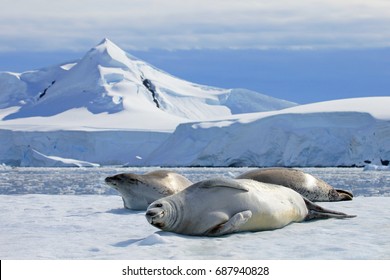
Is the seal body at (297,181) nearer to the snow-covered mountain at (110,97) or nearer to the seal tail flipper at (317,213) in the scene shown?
the seal tail flipper at (317,213)

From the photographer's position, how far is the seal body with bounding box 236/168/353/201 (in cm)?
794

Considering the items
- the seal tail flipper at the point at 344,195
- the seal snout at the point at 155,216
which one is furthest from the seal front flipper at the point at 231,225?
the seal tail flipper at the point at 344,195

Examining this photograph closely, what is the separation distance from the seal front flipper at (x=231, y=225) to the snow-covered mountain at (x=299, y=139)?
38321 millimetres

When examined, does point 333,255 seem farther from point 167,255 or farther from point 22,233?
point 22,233

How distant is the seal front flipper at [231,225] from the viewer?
5262 millimetres

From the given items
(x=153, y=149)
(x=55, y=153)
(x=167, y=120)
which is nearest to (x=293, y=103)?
(x=167, y=120)

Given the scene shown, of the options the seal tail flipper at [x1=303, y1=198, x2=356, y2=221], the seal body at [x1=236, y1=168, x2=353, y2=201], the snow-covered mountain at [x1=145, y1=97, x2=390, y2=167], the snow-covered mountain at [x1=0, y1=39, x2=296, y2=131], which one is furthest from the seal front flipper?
the snow-covered mountain at [x1=0, y1=39, x2=296, y2=131]

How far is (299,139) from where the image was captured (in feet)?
147

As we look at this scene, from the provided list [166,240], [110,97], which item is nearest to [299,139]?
[110,97]

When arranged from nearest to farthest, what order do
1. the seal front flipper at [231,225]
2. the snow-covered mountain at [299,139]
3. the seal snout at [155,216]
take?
the seal snout at [155,216]
the seal front flipper at [231,225]
the snow-covered mountain at [299,139]

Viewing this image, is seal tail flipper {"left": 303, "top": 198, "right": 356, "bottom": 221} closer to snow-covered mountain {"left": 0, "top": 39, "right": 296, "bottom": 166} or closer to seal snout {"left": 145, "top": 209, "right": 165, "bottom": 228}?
seal snout {"left": 145, "top": 209, "right": 165, "bottom": 228}

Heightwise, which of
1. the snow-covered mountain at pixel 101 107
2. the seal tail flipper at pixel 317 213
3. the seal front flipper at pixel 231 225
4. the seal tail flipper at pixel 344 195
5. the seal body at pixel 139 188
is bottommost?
the snow-covered mountain at pixel 101 107

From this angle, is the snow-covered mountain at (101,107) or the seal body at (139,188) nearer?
the seal body at (139,188)

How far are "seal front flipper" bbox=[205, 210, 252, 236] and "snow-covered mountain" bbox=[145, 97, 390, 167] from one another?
126 ft
